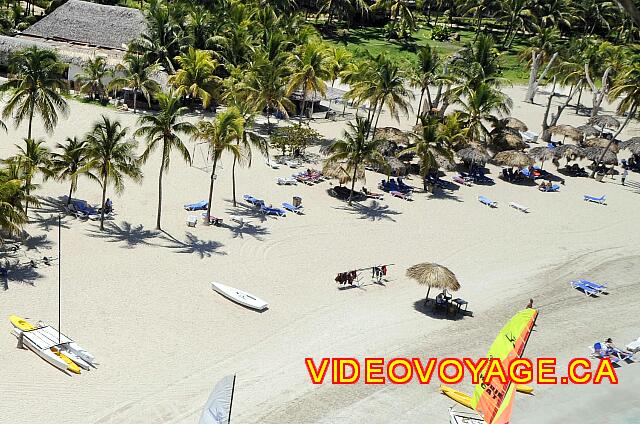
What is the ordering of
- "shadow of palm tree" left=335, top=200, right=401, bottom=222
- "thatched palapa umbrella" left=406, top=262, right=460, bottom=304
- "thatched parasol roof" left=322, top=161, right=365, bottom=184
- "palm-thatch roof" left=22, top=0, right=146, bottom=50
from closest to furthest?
1. "thatched palapa umbrella" left=406, top=262, right=460, bottom=304
2. "shadow of palm tree" left=335, top=200, right=401, bottom=222
3. "thatched parasol roof" left=322, top=161, right=365, bottom=184
4. "palm-thatch roof" left=22, top=0, right=146, bottom=50

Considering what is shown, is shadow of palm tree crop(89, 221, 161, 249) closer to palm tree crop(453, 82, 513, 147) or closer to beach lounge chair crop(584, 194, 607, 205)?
palm tree crop(453, 82, 513, 147)

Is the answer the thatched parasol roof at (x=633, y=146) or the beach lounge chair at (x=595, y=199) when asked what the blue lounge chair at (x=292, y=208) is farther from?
the thatched parasol roof at (x=633, y=146)

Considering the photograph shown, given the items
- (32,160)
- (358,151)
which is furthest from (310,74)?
(32,160)

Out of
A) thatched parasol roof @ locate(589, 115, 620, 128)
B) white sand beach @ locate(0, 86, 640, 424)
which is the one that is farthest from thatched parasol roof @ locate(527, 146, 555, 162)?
thatched parasol roof @ locate(589, 115, 620, 128)

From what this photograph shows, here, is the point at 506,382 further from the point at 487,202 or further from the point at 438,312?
the point at 487,202

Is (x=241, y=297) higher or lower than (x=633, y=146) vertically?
lower

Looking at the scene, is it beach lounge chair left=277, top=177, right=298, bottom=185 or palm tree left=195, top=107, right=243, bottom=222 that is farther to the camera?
beach lounge chair left=277, top=177, right=298, bottom=185

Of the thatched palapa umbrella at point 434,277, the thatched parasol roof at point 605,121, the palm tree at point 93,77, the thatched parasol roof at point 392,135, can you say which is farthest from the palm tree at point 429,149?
the palm tree at point 93,77
